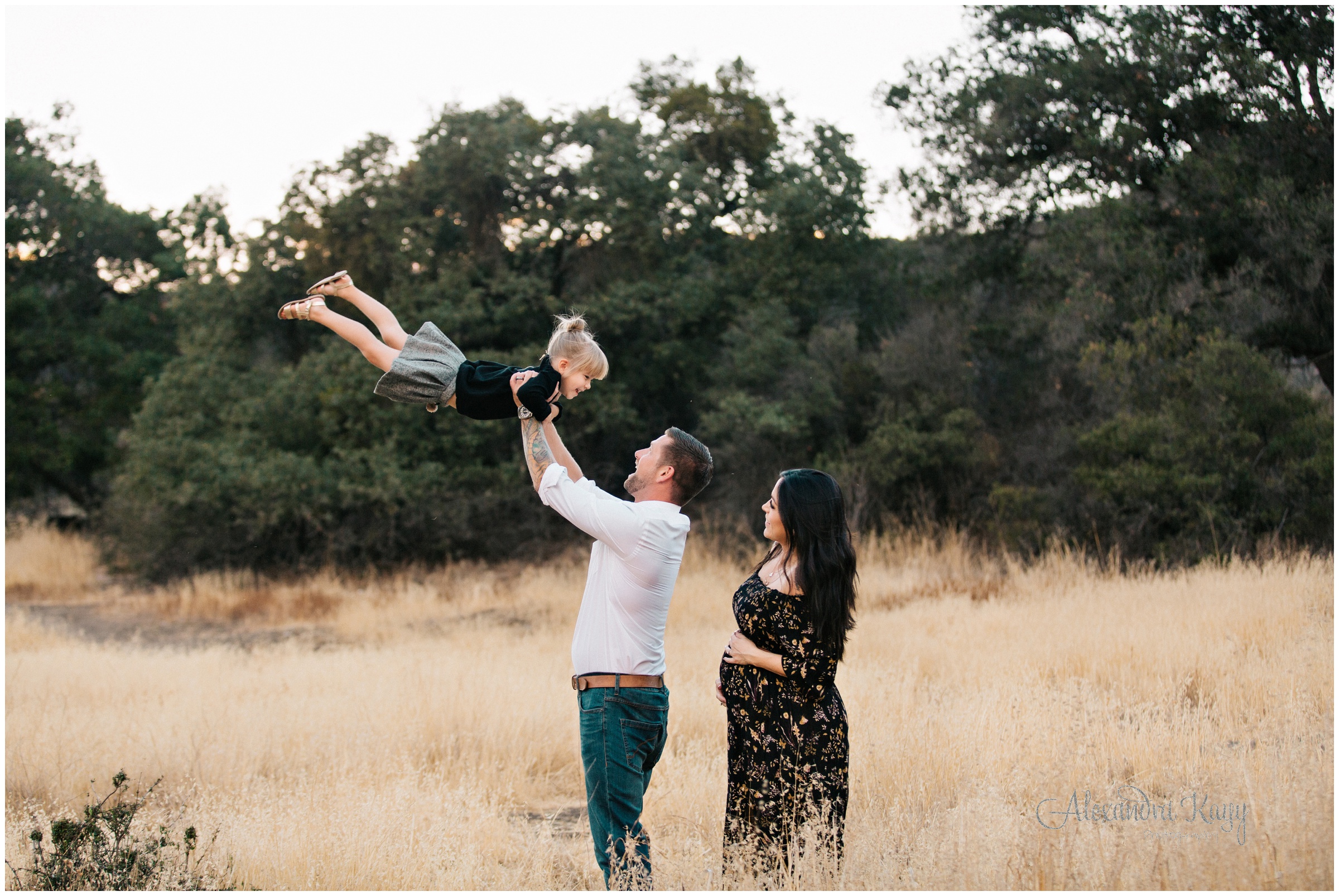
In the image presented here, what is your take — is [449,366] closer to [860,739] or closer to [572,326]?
[572,326]

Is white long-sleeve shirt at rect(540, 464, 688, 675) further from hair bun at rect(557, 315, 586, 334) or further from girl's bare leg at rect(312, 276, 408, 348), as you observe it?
girl's bare leg at rect(312, 276, 408, 348)

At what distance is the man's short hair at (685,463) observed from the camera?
12.2ft

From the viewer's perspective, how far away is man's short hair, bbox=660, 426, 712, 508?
3.71m

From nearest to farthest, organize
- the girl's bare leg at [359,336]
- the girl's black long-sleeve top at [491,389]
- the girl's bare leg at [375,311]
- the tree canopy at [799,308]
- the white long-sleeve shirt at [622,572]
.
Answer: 1. the white long-sleeve shirt at [622,572]
2. the girl's black long-sleeve top at [491,389]
3. the girl's bare leg at [359,336]
4. the girl's bare leg at [375,311]
5. the tree canopy at [799,308]

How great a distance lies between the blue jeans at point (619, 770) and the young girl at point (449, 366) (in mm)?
1086

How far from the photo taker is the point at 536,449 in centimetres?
360

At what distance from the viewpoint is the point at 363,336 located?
4.19 metres

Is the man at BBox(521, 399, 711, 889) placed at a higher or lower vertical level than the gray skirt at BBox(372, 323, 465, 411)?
lower

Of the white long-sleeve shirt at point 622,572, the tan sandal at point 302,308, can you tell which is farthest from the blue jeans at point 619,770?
the tan sandal at point 302,308

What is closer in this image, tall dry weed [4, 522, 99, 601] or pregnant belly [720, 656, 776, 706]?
pregnant belly [720, 656, 776, 706]

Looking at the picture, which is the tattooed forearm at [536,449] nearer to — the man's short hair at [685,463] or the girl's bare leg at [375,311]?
the man's short hair at [685,463]

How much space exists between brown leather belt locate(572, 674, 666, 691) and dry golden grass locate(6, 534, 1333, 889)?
924 millimetres

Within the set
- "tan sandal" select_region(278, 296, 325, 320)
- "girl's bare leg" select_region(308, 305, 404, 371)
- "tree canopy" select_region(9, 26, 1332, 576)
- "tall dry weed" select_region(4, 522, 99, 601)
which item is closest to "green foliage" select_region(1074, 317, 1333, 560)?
"tree canopy" select_region(9, 26, 1332, 576)

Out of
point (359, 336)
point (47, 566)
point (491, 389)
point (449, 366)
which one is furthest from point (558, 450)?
point (47, 566)
